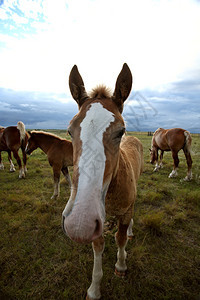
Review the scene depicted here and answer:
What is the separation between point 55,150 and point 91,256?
3.59 m

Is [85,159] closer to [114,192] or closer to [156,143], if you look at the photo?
[114,192]

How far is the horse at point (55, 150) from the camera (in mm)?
5191

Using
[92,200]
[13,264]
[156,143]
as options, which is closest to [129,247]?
[13,264]

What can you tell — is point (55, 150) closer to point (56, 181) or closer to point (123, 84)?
point (56, 181)

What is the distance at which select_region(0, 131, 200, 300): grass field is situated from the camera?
89.4 inches

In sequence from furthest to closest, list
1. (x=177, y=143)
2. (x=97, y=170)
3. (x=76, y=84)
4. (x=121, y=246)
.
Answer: (x=177, y=143), (x=121, y=246), (x=76, y=84), (x=97, y=170)

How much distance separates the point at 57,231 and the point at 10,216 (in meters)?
1.61

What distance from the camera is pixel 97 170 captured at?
133 cm

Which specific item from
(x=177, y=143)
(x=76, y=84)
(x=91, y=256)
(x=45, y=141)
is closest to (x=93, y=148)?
(x=76, y=84)

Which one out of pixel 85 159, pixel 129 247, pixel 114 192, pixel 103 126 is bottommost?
pixel 129 247

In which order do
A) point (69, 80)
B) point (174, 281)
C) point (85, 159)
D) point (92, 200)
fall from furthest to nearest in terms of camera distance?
1. point (174, 281)
2. point (69, 80)
3. point (85, 159)
4. point (92, 200)

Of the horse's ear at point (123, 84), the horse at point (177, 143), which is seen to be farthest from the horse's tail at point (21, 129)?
the horse at point (177, 143)

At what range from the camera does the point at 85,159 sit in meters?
1.35

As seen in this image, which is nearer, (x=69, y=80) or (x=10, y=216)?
(x=69, y=80)
